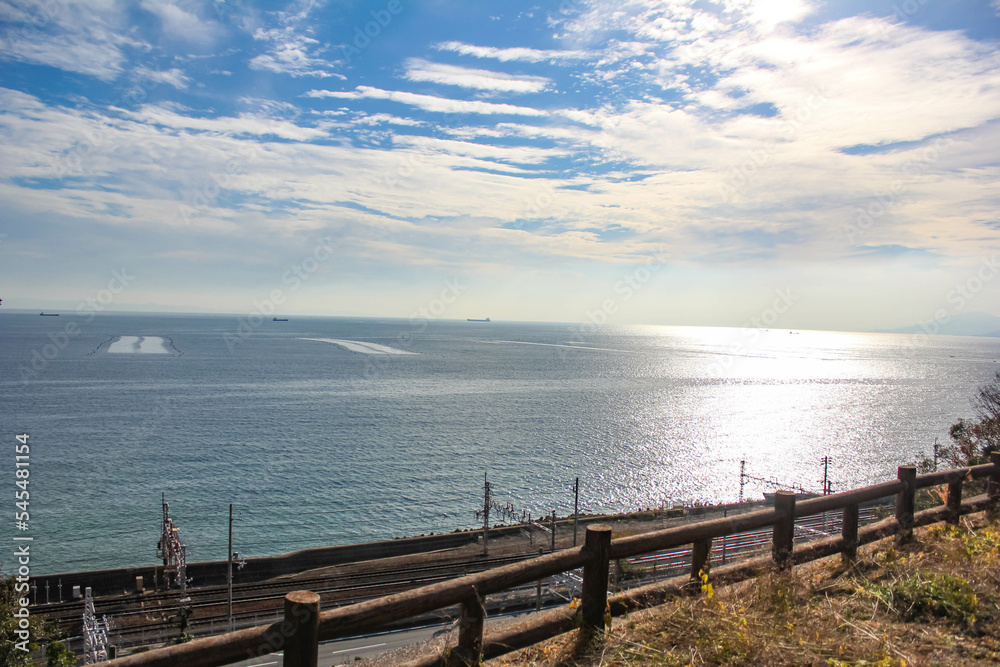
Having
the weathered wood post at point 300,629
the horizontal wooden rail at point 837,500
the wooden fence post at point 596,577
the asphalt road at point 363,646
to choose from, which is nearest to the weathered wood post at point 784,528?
the horizontal wooden rail at point 837,500

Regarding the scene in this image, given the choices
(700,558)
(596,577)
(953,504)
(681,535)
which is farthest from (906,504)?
(596,577)

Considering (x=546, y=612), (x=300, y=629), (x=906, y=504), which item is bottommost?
(x=546, y=612)

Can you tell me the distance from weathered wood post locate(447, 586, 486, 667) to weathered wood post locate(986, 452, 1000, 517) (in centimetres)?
801

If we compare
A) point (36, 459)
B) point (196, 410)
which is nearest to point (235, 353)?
point (196, 410)

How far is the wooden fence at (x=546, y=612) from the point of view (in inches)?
131

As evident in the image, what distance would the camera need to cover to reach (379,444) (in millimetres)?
62531

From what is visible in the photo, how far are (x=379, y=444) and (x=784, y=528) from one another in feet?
196

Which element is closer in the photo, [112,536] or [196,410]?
[112,536]

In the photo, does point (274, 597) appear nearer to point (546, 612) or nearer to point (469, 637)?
point (546, 612)

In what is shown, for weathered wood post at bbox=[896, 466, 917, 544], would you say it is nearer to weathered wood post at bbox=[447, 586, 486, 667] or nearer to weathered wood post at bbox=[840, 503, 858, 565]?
weathered wood post at bbox=[840, 503, 858, 565]

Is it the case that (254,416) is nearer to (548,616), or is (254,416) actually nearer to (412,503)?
(412,503)

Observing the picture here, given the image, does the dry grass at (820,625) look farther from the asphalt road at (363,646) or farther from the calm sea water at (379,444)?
the calm sea water at (379,444)

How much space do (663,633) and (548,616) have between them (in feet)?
3.11

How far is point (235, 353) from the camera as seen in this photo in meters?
171
